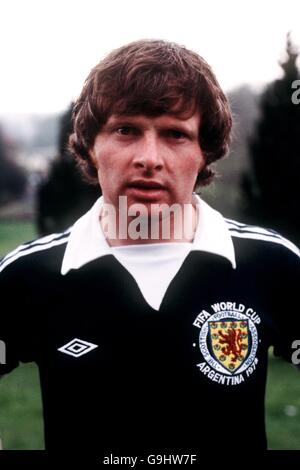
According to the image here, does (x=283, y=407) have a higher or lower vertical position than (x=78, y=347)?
lower

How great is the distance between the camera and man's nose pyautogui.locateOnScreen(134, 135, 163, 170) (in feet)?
7.34

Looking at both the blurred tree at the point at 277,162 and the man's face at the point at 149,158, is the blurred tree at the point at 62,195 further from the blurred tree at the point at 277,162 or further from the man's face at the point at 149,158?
the man's face at the point at 149,158

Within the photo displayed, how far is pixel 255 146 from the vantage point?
952 centimetres

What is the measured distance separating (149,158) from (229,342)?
0.73 m

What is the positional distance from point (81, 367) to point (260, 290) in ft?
2.34

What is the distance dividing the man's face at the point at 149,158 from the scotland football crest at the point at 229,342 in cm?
45

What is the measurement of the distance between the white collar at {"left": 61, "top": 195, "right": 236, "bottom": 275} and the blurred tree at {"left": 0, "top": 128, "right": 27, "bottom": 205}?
173ft

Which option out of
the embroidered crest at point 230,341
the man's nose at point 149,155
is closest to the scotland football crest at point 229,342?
the embroidered crest at point 230,341

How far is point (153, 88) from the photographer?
2303 mm

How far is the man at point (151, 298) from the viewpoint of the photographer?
7.49 feet

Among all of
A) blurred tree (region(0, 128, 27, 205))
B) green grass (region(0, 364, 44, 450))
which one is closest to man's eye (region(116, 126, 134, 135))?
green grass (region(0, 364, 44, 450))
